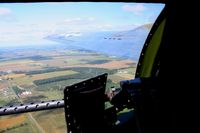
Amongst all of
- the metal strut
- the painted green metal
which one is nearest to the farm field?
the painted green metal

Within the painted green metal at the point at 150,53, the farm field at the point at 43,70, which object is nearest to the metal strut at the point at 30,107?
the painted green metal at the point at 150,53

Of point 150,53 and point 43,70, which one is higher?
point 150,53

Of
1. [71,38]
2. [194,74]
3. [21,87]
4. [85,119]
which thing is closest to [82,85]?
[85,119]

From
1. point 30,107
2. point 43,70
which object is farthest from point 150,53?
point 43,70

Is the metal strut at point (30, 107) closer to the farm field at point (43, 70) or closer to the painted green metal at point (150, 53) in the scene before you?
the painted green metal at point (150, 53)

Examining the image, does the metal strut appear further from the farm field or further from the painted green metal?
the farm field

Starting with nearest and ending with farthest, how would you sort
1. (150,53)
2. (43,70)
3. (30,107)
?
(30,107) < (150,53) < (43,70)

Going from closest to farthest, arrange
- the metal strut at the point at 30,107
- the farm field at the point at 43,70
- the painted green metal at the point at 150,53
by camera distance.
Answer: the metal strut at the point at 30,107 → the painted green metal at the point at 150,53 → the farm field at the point at 43,70

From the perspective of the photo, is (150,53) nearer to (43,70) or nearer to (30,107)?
(30,107)

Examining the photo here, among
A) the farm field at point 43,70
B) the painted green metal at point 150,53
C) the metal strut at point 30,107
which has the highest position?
the painted green metal at point 150,53
